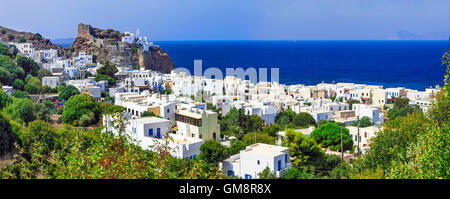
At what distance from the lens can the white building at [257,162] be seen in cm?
1148

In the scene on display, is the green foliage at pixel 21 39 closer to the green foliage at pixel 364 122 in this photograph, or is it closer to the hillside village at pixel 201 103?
the hillside village at pixel 201 103

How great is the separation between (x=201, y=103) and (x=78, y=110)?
607 centimetres

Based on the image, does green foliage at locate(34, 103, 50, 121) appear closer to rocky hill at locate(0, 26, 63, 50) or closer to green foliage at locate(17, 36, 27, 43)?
rocky hill at locate(0, 26, 63, 50)

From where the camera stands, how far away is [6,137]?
40.7 ft

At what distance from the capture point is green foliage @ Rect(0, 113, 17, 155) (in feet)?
40.0

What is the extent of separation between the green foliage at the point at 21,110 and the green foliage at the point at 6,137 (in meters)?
5.97

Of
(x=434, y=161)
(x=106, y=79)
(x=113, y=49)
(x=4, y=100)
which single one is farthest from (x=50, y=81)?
(x=434, y=161)

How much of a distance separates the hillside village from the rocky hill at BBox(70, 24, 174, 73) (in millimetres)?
127

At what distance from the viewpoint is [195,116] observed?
54.0ft

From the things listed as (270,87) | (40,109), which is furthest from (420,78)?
(40,109)

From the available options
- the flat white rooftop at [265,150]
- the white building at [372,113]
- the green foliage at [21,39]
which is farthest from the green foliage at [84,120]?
the green foliage at [21,39]

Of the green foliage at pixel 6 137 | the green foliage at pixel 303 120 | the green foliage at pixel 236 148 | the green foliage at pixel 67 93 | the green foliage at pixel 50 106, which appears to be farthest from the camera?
the green foliage at pixel 67 93
